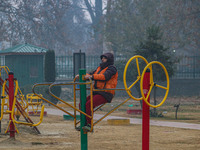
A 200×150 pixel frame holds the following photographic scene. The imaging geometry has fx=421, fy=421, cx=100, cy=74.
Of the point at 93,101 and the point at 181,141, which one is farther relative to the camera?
the point at 181,141

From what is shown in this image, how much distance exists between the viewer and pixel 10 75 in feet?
29.1

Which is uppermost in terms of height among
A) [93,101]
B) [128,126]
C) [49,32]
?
[49,32]

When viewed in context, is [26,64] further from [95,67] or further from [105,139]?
[105,139]

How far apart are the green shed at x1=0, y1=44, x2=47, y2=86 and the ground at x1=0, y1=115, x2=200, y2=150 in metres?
16.7

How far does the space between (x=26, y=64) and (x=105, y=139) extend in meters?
19.5

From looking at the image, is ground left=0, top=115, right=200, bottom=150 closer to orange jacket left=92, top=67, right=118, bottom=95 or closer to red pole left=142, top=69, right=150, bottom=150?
orange jacket left=92, top=67, right=118, bottom=95

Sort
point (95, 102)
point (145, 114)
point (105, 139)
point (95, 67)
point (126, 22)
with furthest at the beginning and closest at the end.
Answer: point (126, 22) < point (95, 67) < point (105, 139) < point (95, 102) < point (145, 114)

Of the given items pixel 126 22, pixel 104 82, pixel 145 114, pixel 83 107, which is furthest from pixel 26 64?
pixel 145 114

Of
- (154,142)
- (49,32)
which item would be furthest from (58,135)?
(49,32)

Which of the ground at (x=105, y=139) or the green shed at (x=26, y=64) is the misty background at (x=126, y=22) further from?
the ground at (x=105, y=139)

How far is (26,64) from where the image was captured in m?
28.0

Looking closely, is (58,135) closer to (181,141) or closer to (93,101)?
(181,141)

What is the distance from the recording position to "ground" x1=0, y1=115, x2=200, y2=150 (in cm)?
812

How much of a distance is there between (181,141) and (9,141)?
3590mm
